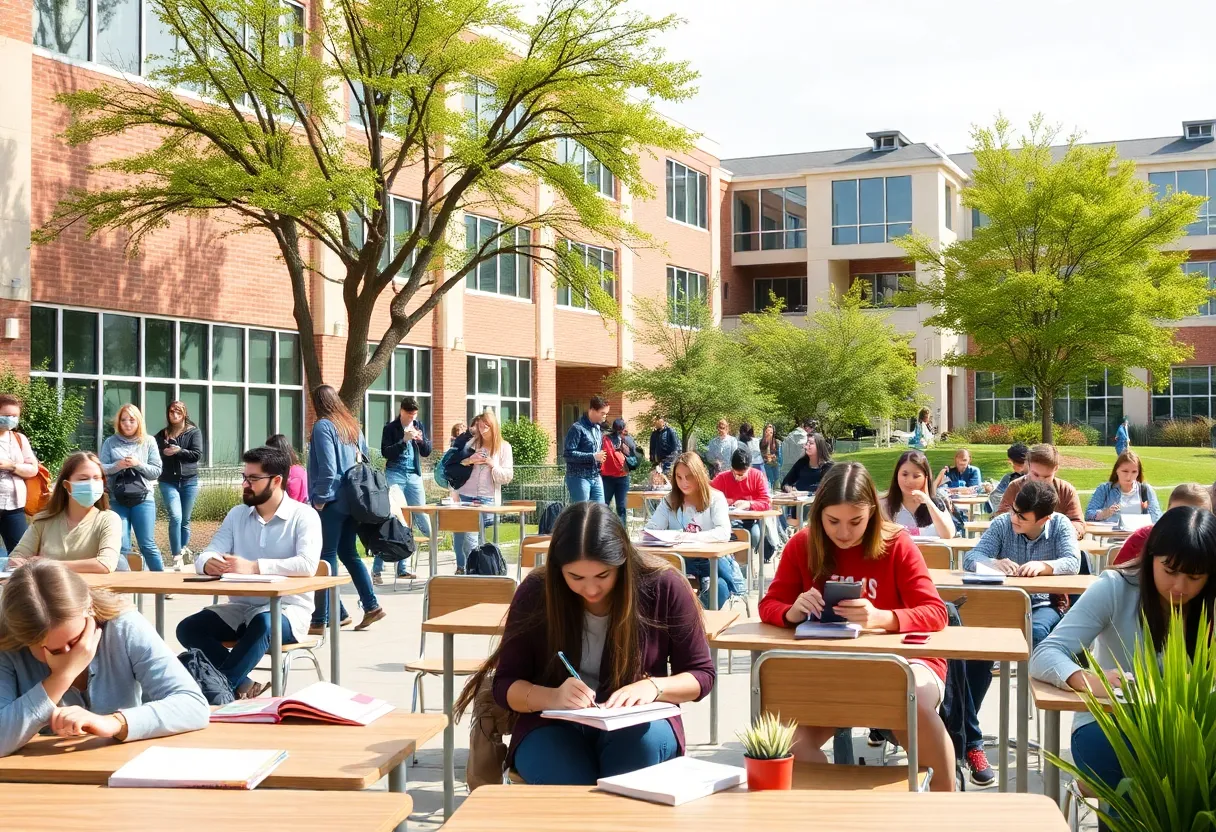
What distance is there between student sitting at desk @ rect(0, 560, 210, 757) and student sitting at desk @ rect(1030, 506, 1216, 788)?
9.30 feet

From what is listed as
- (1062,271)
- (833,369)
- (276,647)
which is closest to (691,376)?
(833,369)

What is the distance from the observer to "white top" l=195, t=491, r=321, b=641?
7027 millimetres

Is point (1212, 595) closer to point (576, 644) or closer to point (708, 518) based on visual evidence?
point (576, 644)

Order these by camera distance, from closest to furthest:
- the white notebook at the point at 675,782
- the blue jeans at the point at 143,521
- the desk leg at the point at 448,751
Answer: the white notebook at the point at 675,782 < the desk leg at the point at 448,751 < the blue jeans at the point at 143,521

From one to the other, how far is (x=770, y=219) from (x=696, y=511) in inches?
1573

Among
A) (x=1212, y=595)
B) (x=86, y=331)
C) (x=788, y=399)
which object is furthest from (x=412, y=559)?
(x=788, y=399)

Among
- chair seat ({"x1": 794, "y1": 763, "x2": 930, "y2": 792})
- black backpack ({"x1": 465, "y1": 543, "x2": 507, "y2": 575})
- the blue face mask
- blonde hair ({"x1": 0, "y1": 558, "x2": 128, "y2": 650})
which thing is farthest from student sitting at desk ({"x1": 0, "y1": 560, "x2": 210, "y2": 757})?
black backpack ({"x1": 465, "y1": 543, "x2": 507, "y2": 575})

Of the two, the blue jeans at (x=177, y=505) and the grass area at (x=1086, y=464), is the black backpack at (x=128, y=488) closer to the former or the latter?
the blue jeans at (x=177, y=505)

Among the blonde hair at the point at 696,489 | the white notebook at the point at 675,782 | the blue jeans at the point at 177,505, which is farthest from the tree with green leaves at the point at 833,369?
the white notebook at the point at 675,782

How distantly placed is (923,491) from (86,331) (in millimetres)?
14740

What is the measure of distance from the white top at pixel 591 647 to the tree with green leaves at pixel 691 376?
27.2 m

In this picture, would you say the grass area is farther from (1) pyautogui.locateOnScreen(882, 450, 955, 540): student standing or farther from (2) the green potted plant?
(2) the green potted plant

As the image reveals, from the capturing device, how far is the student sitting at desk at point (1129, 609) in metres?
4.16

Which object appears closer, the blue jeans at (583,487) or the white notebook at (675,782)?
the white notebook at (675,782)
